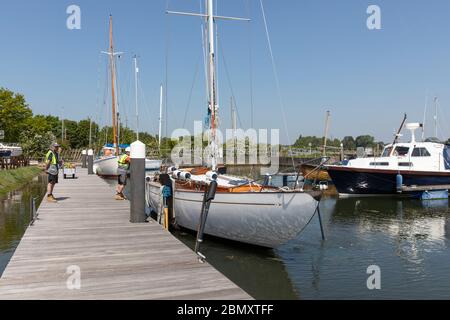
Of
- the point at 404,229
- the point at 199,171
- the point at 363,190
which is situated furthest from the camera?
the point at 363,190

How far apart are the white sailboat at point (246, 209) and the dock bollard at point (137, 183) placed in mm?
1778

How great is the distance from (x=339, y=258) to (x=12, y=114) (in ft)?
167

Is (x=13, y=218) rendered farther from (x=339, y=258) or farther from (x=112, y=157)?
(x=112, y=157)

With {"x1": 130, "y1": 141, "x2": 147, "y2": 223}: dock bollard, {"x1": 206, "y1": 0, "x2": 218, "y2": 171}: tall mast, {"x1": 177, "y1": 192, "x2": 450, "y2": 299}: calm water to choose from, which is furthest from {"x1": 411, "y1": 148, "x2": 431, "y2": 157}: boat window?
{"x1": 130, "y1": 141, "x2": 147, "y2": 223}: dock bollard

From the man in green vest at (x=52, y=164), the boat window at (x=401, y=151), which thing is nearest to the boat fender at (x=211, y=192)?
the man in green vest at (x=52, y=164)

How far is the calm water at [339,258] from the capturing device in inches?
322

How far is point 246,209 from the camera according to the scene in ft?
32.9

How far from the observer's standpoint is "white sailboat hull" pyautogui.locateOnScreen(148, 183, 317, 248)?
9516 millimetres

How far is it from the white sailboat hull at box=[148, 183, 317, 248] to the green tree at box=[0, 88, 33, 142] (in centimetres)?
4681

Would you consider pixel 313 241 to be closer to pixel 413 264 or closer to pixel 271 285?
pixel 413 264

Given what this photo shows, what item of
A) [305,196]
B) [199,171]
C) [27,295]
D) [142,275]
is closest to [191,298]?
[142,275]

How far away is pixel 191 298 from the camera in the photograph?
516cm
